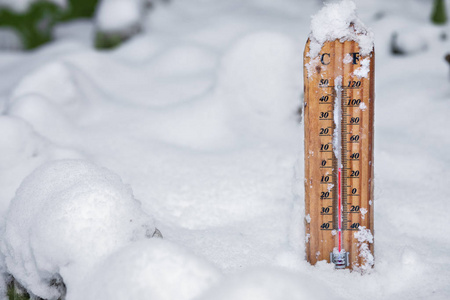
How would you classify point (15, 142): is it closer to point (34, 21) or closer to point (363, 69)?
point (363, 69)

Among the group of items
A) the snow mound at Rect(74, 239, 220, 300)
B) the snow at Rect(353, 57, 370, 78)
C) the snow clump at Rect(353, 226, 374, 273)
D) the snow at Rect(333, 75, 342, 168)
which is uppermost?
the snow at Rect(353, 57, 370, 78)

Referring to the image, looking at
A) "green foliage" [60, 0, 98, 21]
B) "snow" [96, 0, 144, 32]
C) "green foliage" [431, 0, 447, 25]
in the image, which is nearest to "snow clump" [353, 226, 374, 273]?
"green foliage" [431, 0, 447, 25]

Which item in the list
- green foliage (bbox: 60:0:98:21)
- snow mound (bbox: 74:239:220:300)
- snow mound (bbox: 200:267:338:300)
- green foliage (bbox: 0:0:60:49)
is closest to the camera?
snow mound (bbox: 200:267:338:300)

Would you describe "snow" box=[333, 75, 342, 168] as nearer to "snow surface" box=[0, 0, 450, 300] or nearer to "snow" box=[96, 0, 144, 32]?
"snow surface" box=[0, 0, 450, 300]

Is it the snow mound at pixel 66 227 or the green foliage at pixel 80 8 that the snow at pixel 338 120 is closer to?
the snow mound at pixel 66 227

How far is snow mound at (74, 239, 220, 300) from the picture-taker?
1.20 meters

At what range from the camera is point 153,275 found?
122cm

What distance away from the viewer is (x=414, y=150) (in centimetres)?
267

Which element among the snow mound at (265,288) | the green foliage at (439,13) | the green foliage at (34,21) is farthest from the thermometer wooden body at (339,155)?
the green foliage at (34,21)

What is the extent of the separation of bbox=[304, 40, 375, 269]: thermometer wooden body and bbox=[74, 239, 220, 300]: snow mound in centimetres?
59

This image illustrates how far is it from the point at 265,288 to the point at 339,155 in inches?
28.0

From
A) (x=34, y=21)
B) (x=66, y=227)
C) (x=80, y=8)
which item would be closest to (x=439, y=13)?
(x=66, y=227)

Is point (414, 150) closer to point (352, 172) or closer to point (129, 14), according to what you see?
point (352, 172)

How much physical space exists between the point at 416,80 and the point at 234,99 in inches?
60.5
